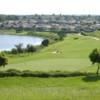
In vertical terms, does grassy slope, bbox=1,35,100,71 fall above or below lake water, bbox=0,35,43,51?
above

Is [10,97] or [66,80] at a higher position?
[10,97]

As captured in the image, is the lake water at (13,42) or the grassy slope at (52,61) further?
the lake water at (13,42)

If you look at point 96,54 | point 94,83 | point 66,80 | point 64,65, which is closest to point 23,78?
point 66,80

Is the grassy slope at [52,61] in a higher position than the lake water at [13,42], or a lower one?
higher

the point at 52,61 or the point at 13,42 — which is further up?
the point at 52,61

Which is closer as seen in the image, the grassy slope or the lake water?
the grassy slope

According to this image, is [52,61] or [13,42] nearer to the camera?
[52,61]

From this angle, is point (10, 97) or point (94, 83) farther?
point (94, 83)

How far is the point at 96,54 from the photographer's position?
159 ft

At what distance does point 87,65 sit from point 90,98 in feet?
137

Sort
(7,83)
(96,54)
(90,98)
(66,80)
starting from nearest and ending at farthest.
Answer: (90,98), (7,83), (66,80), (96,54)

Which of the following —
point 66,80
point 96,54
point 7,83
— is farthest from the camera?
point 96,54

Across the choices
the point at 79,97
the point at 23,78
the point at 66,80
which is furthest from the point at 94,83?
the point at 79,97

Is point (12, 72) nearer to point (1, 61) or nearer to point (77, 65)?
point (1, 61)
